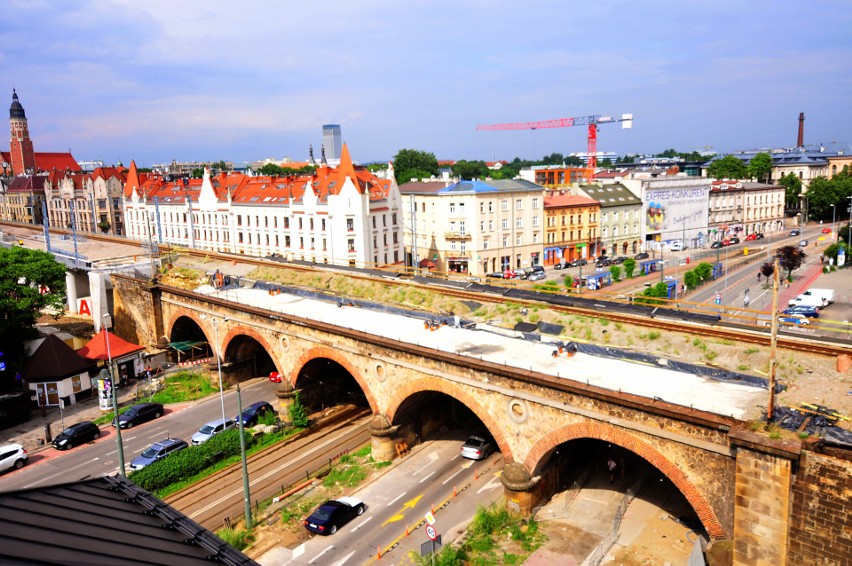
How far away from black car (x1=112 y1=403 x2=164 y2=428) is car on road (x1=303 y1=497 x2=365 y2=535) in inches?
765

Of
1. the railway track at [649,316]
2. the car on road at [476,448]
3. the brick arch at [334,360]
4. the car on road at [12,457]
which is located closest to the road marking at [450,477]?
the car on road at [476,448]

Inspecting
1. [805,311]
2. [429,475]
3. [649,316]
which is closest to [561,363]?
[649,316]

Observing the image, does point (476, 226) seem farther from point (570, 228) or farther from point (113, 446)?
point (113, 446)

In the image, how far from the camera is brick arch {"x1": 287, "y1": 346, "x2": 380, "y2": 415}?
33031 mm

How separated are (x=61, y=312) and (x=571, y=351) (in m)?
49.6

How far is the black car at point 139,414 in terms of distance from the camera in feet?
131

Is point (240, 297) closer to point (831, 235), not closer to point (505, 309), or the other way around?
point (505, 309)

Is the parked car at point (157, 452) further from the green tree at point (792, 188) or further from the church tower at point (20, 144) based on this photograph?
the church tower at point (20, 144)

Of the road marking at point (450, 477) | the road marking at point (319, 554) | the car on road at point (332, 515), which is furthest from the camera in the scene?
the road marking at point (450, 477)

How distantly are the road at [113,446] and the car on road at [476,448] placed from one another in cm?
1633

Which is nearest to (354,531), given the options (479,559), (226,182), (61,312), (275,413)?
(479,559)

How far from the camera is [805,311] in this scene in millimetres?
49281

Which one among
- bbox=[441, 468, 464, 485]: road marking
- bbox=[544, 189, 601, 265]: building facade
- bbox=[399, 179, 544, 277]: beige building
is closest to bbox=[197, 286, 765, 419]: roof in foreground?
bbox=[441, 468, 464, 485]: road marking

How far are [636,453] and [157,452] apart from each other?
1029 inches
